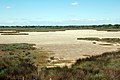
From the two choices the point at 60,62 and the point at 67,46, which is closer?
the point at 60,62

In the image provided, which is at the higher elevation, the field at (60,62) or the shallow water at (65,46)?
the field at (60,62)

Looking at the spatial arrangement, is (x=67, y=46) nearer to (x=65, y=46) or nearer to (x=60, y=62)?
(x=65, y=46)

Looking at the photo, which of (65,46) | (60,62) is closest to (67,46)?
(65,46)

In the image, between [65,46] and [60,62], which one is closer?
[60,62]

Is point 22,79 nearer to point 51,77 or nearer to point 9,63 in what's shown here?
point 51,77

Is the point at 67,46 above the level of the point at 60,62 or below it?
below

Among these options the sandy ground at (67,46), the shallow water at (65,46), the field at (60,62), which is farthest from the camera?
the shallow water at (65,46)

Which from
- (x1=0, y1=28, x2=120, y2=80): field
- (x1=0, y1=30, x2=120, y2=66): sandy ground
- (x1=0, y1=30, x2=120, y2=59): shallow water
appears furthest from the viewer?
(x1=0, y1=30, x2=120, y2=59): shallow water

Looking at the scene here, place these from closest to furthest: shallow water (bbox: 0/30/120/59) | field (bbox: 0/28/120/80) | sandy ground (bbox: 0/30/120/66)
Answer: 1. field (bbox: 0/28/120/80)
2. sandy ground (bbox: 0/30/120/66)
3. shallow water (bbox: 0/30/120/59)

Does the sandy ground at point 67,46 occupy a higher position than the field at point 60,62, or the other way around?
the field at point 60,62

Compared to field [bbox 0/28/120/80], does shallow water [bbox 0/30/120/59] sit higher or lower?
lower

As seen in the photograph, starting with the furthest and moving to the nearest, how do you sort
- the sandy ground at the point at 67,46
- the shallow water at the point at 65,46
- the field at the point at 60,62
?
the shallow water at the point at 65,46 < the sandy ground at the point at 67,46 < the field at the point at 60,62

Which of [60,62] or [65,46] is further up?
[60,62]

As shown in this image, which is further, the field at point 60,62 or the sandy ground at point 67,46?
the sandy ground at point 67,46
